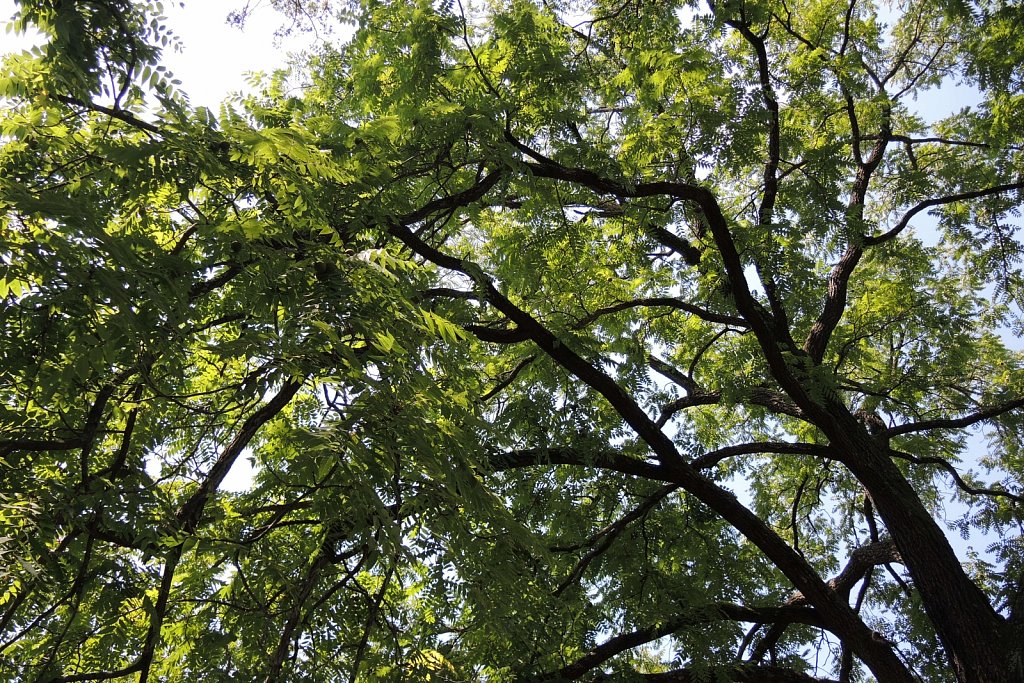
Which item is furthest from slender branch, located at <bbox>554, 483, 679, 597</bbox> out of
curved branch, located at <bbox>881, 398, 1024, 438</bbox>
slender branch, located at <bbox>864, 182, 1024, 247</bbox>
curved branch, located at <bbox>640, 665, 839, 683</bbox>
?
slender branch, located at <bbox>864, 182, 1024, 247</bbox>

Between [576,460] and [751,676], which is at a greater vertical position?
[576,460]

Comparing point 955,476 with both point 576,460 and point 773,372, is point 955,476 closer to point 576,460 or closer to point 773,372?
point 773,372

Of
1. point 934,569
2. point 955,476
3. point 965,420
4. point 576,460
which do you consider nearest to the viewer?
point 576,460

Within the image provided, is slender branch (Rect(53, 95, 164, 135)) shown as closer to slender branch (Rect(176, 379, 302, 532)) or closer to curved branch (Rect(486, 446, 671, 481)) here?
slender branch (Rect(176, 379, 302, 532))

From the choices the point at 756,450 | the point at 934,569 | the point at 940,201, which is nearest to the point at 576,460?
the point at 756,450

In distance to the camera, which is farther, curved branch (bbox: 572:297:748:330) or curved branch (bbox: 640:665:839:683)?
curved branch (bbox: 572:297:748:330)

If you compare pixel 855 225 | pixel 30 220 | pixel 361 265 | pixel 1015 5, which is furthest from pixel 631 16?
pixel 30 220

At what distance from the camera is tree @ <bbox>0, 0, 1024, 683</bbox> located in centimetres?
310

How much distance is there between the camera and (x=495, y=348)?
7.22 meters

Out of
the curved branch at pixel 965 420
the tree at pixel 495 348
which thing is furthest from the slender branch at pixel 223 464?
the curved branch at pixel 965 420

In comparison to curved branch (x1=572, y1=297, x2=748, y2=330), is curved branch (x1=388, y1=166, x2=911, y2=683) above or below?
below

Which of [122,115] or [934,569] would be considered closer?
[122,115]

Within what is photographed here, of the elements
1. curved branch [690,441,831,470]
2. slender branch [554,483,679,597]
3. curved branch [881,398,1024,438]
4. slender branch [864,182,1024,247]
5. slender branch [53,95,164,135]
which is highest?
slender branch [864,182,1024,247]

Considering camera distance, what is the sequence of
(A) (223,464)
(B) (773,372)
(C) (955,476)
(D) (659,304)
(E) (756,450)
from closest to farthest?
(A) (223,464), (B) (773,372), (E) (756,450), (D) (659,304), (C) (955,476)
